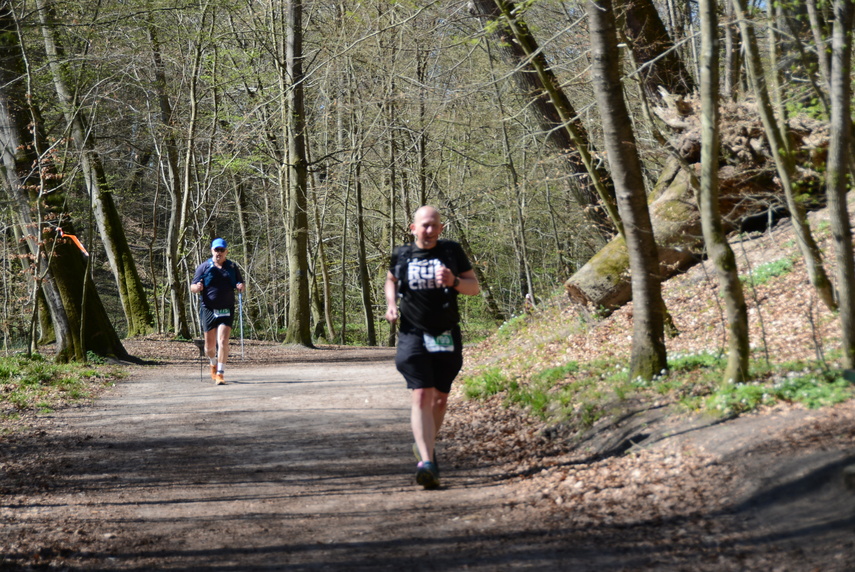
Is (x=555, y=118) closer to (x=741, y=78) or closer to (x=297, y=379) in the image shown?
(x=741, y=78)

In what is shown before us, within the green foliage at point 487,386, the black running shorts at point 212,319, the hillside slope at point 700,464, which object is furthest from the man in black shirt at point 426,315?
the black running shorts at point 212,319

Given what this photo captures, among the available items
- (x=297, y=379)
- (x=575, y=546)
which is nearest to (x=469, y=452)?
(x=575, y=546)

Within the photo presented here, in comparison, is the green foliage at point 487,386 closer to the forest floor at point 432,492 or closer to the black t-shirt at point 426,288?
the forest floor at point 432,492

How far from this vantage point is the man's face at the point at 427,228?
5.85 metres

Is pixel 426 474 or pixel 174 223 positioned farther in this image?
pixel 174 223

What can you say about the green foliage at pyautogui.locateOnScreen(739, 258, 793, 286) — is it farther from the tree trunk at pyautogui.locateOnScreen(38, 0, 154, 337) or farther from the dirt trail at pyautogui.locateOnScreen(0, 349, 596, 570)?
the tree trunk at pyautogui.locateOnScreen(38, 0, 154, 337)

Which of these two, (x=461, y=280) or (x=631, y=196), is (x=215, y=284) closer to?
(x=461, y=280)

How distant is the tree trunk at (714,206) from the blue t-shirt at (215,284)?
712cm

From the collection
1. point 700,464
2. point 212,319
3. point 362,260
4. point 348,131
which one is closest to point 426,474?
point 700,464

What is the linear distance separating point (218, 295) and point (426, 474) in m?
6.31

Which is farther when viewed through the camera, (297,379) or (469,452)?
(297,379)

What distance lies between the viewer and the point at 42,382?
11.2 meters

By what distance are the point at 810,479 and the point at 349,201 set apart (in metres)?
24.1

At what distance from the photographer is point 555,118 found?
13297mm
